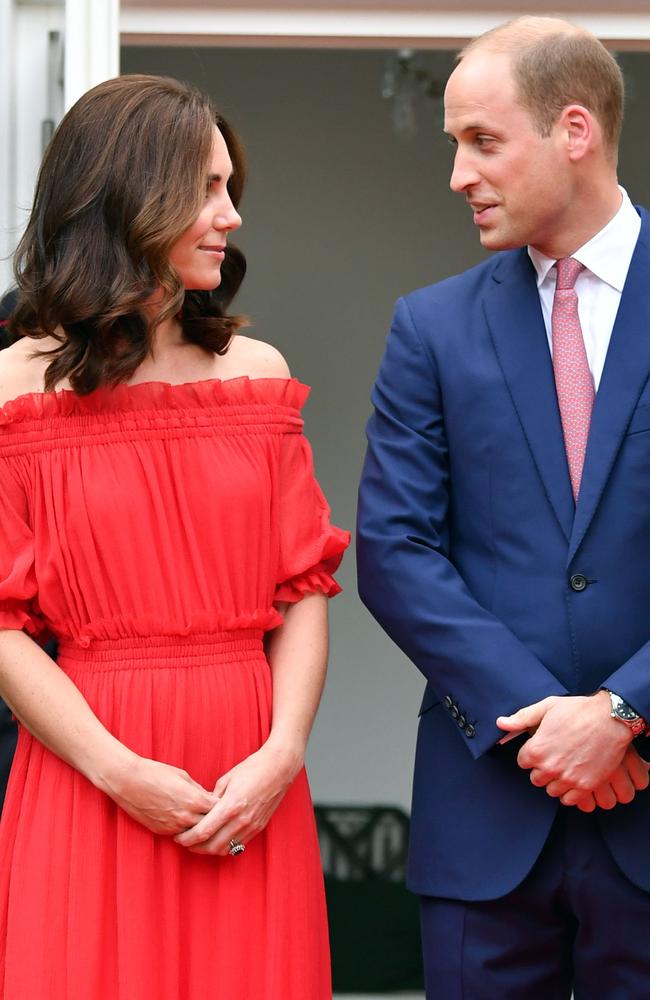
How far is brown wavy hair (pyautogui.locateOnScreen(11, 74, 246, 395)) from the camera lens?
2385 mm

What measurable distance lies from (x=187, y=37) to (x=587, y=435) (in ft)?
5.00

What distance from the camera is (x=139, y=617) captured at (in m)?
2.40

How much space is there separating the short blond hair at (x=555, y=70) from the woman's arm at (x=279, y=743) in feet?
2.85

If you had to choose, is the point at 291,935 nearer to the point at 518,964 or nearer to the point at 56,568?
the point at 518,964

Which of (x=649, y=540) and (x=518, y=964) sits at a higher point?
(x=649, y=540)

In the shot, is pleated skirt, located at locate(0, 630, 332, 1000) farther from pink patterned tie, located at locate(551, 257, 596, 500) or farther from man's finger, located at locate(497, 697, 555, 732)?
pink patterned tie, located at locate(551, 257, 596, 500)

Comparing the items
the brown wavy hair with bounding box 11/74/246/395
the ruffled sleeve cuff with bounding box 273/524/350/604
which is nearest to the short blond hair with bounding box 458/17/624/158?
Result: the brown wavy hair with bounding box 11/74/246/395

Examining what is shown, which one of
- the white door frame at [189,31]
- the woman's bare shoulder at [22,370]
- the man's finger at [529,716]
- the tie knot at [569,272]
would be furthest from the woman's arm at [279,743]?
the white door frame at [189,31]

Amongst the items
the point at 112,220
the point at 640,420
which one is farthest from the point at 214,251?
the point at 640,420

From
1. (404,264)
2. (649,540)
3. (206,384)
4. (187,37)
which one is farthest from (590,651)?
(404,264)

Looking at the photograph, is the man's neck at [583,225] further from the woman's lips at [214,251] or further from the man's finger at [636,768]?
the man's finger at [636,768]

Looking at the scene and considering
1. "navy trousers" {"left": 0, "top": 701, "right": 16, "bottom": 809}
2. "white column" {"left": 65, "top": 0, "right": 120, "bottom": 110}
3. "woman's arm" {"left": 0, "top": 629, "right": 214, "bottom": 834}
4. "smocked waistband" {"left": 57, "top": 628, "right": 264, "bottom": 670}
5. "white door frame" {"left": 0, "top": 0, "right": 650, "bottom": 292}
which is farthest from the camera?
"white door frame" {"left": 0, "top": 0, "right": 650, "bottom": 292}

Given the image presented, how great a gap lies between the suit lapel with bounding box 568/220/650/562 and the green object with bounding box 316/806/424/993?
10.9 feet

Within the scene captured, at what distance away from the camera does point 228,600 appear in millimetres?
2441
